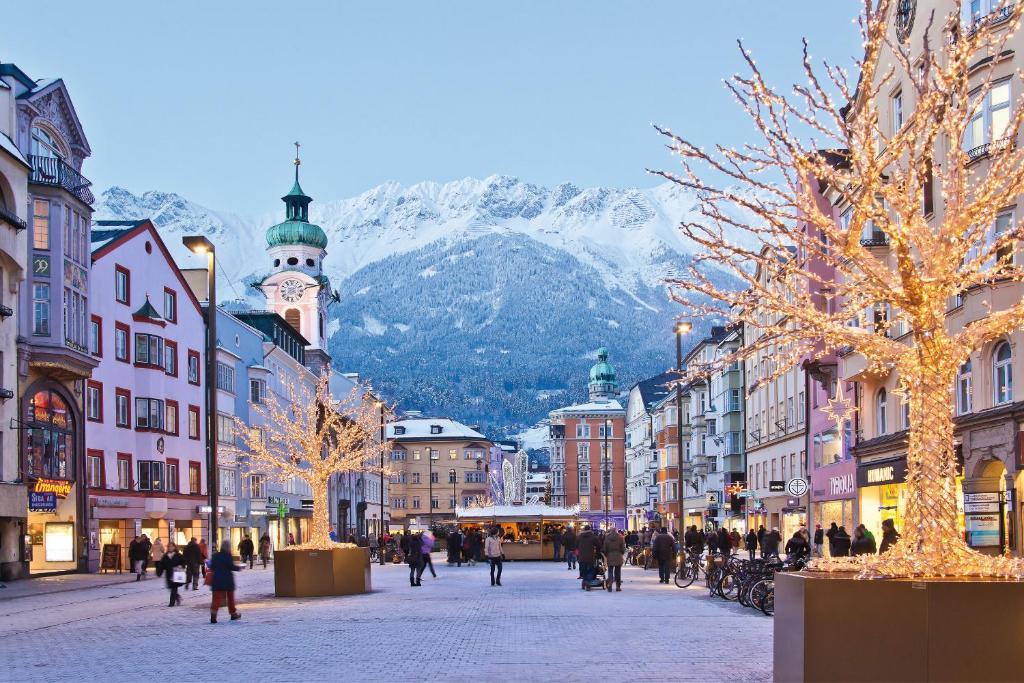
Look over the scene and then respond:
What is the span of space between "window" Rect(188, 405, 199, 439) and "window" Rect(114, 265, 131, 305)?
8.74m

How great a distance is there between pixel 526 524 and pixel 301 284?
46454 millimetres

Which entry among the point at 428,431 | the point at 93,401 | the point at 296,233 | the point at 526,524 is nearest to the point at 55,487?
the point at 93,401

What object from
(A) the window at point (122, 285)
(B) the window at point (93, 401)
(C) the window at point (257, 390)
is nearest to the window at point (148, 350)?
(A) the window at point (122, 285)

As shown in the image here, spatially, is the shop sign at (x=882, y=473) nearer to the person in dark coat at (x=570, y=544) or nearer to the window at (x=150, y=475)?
the person in dark coat at (x=570, y=544)

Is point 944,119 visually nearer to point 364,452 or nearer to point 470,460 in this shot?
point 364,452

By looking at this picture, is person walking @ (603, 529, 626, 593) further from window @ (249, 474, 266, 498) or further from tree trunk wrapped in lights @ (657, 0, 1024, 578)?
window @ (249, 474, 266, 498)

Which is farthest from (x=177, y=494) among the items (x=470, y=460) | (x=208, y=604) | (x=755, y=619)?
(x=470, y=460)

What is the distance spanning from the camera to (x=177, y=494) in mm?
64375

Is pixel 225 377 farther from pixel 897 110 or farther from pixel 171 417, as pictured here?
pixel 897 110

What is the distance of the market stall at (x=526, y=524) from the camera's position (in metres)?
72.8

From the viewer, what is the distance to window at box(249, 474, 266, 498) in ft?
254

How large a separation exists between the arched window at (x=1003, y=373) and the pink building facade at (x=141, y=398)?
3527cm

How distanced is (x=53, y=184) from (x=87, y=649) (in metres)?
32.1

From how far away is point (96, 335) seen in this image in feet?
187
